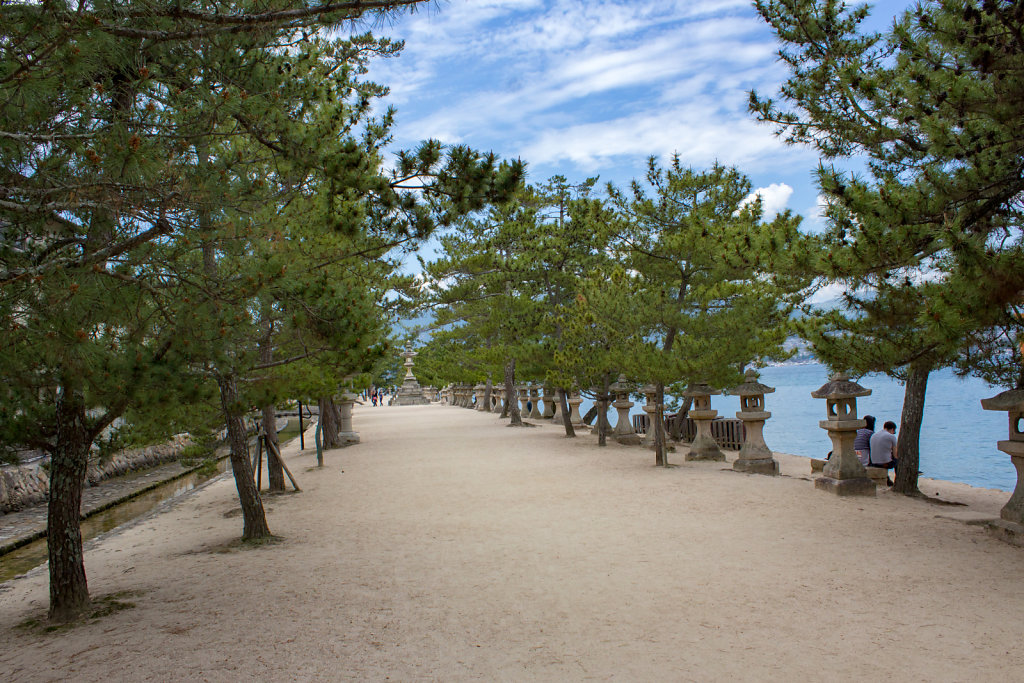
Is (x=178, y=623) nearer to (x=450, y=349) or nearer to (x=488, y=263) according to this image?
(x=488, y=263)

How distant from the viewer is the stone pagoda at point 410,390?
44156 millimetres

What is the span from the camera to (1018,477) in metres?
5.07

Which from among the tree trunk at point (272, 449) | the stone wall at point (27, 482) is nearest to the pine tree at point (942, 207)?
the tree trunk at point (272, 449)

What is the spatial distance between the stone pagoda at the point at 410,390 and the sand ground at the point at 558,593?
1448 inches

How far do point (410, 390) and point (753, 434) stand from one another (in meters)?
37.7

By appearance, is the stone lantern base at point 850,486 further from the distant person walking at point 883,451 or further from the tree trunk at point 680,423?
the tree trunk at point 680,423

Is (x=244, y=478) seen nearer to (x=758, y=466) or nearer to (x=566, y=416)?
(x=758, y=466)

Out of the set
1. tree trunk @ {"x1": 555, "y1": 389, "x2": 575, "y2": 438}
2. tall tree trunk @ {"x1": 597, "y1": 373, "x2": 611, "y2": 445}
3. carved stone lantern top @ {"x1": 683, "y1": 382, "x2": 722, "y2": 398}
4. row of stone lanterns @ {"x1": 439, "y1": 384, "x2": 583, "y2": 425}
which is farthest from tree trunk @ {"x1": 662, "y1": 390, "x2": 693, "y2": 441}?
carved stone lantern top @ {"x1": 683, "y1": 382, "x2": 722, "y2": 398}

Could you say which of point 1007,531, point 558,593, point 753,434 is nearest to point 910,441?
point 753,434

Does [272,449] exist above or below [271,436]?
below

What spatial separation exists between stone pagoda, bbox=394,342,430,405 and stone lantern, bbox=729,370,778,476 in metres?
35.3

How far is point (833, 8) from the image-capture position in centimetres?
715

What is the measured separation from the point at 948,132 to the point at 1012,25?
88 cm

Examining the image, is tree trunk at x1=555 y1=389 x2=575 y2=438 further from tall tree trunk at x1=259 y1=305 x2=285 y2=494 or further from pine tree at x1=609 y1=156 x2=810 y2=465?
tall tree trunk at x1=259 y1=305 x2=285 y2=494
